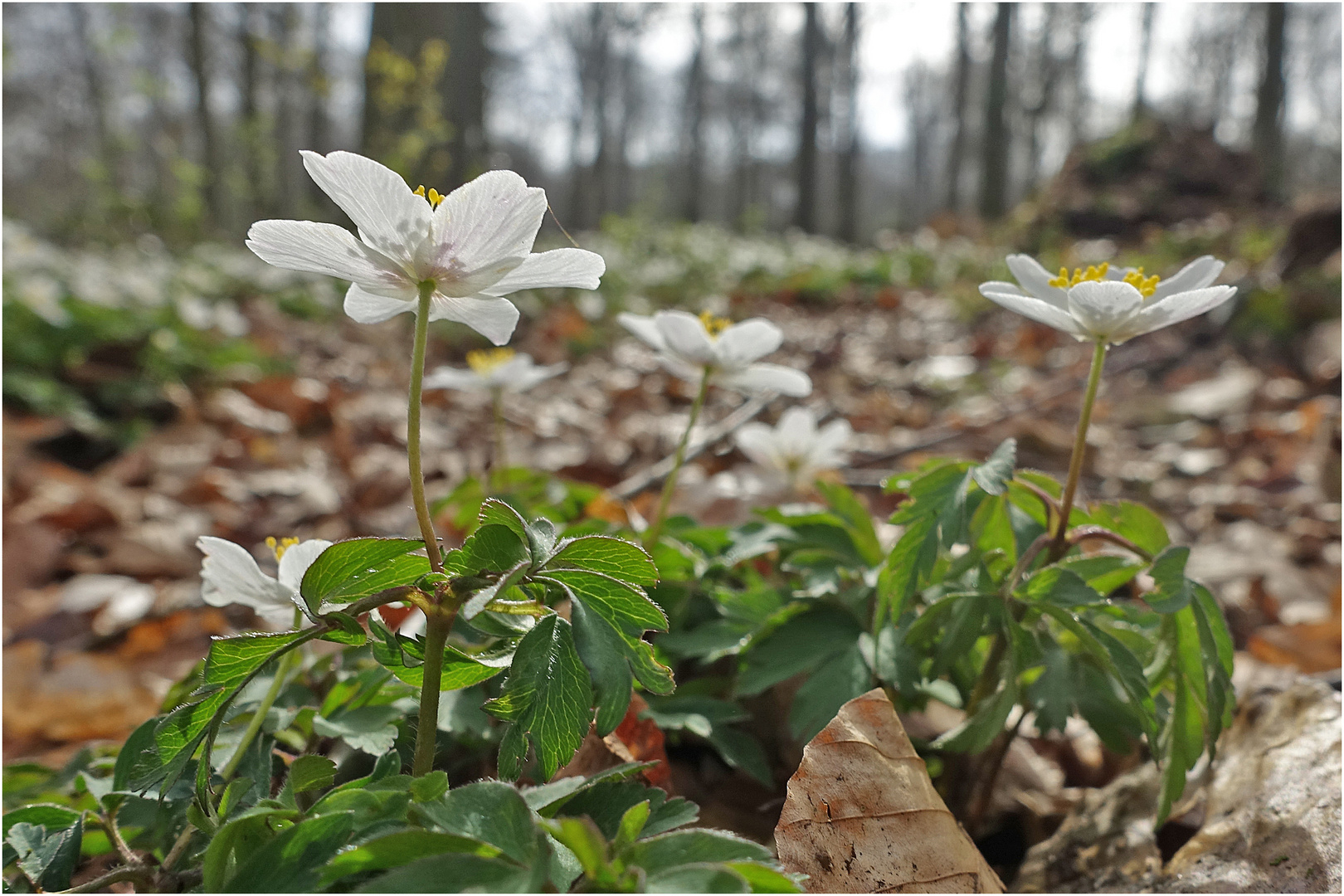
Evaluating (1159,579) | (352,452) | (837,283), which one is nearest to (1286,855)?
(1159,579)

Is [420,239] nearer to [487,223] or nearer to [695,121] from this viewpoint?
[487,223]

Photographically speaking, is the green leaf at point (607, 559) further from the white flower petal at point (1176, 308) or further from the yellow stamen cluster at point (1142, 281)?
the yellow stamen cluster at point (1142, 281)

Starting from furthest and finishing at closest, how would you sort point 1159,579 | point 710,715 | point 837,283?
point 837,283 < point 710,715 < point 1159,579

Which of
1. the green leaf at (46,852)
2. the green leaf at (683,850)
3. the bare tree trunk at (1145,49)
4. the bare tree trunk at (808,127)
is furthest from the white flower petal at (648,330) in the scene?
the bare tree trunk at (1145,49)

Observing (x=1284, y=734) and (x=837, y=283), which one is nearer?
(x=1284, y=734)

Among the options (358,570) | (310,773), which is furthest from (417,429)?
(310,773)

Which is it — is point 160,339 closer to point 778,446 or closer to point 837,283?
point 778,446
